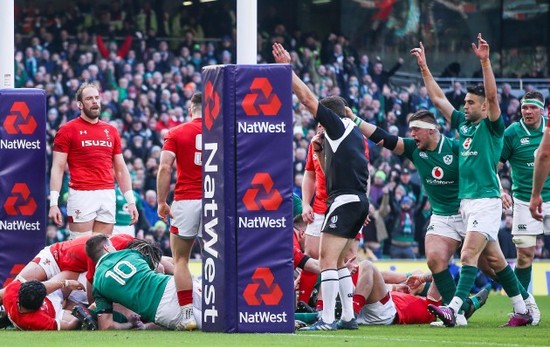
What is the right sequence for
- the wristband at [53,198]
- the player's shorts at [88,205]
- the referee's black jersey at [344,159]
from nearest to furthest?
1. the referee's black jersey at [344,159]
2. the wristband at [53,198]
3. the player's shorts at [88,205]

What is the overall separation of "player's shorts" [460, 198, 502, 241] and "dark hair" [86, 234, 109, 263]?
364 centimetres

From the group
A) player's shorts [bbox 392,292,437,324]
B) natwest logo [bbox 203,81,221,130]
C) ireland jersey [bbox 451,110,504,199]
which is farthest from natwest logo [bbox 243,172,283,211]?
player's shorts [bbox 392,292,437,324]

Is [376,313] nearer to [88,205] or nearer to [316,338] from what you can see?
[316,338]

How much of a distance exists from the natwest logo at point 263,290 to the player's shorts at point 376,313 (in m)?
2.11

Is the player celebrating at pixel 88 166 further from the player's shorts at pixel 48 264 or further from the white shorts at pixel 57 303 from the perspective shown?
the white shorts at pixel 57 303

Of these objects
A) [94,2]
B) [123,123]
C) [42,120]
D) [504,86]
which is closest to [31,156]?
[42,120]

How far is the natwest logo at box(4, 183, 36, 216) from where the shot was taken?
14094 mm

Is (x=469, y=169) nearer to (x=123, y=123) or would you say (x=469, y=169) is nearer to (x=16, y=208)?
(x=16, y=208)

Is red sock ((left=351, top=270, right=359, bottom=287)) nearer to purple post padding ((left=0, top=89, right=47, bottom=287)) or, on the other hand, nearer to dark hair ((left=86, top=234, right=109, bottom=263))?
dark hair ((left=86, top=234, right=109, bottom=263))

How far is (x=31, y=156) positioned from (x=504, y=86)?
18.6 meters

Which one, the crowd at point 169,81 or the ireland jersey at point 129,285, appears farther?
the crowd at point 169,81

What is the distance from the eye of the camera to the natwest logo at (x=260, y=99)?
1137 centimetres

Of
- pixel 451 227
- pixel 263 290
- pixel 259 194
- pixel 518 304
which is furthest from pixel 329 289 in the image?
pixel 518 304

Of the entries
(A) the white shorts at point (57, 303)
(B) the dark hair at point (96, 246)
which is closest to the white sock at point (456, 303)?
(B) the dark hair at point (96, 246)
